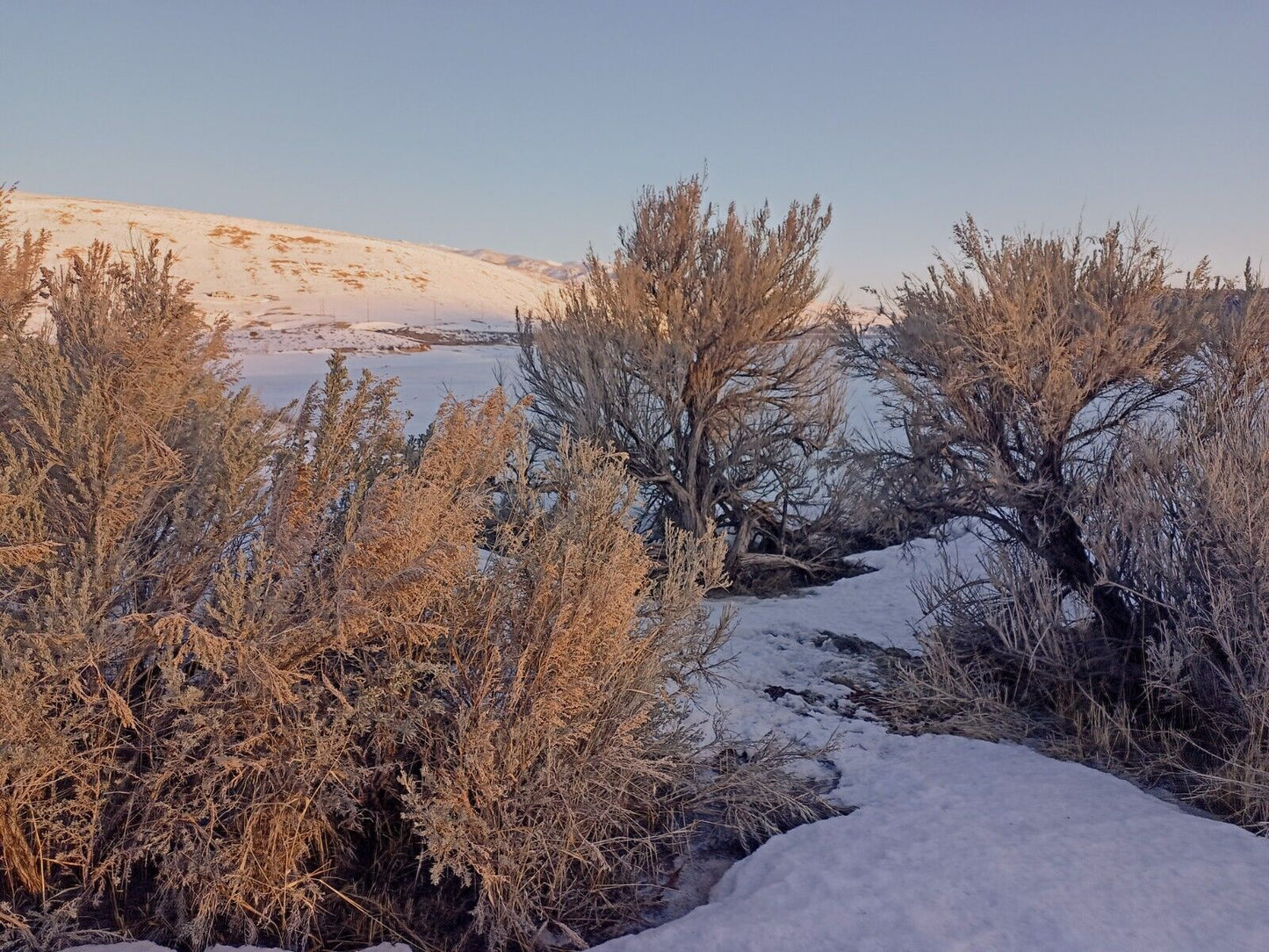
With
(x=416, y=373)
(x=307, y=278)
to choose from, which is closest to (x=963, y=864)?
(x=416, y=373)

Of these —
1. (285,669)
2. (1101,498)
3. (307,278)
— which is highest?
(307,278)

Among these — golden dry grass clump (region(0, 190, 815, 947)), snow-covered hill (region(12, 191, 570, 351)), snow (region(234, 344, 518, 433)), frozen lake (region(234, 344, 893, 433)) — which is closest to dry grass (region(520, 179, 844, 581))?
golden dry grass clump (region(0, 190, 815, 947))

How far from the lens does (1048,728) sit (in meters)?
5.21

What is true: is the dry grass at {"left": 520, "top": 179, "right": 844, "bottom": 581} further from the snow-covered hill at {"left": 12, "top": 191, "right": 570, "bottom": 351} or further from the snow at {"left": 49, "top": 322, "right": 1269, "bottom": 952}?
the snow-covered hill at {"left": 12, "top": 191, "right": 570, "bottom": 351}

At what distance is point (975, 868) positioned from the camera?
345 centimetres

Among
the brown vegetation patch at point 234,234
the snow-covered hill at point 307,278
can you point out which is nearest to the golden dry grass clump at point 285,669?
the snow-covered hill at point 307,278

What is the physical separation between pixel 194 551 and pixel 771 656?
4.73m

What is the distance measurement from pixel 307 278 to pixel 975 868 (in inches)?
1915

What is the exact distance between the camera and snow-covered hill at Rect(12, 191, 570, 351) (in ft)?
110

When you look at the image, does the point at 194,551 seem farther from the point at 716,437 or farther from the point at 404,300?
the point at 404,300

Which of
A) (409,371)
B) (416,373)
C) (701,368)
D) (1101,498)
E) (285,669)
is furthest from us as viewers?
(409,371)

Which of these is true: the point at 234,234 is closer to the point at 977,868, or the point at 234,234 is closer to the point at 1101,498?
the point at 1101,498

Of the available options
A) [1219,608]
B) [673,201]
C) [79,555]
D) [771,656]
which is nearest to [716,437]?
[673,201]

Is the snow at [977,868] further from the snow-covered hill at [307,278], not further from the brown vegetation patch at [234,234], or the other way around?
the brown vegetation patch at [234,234]
